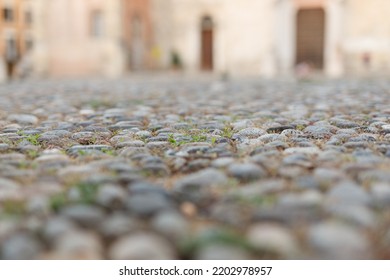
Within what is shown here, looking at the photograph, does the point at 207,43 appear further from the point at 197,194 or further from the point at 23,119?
the point at 197,194

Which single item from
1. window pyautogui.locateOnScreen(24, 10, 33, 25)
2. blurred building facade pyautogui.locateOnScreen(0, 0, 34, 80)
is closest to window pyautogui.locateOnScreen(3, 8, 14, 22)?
blurred building facade pyautogui.locateOnScreen(0, 0, 34, 80)

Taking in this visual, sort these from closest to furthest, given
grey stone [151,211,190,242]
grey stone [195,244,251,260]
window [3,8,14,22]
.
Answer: grey stone [195,244,251,260] → grey stone [151,211,190,242] → window [3,8,14,22]

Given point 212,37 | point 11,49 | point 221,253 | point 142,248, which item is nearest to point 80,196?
point 142,248

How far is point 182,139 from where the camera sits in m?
3.71

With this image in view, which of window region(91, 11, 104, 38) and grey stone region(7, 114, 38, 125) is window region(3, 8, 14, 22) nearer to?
window region(91, 11, 104, 38)

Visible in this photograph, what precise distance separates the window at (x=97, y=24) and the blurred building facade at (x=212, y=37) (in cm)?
5

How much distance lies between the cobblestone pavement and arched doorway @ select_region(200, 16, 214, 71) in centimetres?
2322

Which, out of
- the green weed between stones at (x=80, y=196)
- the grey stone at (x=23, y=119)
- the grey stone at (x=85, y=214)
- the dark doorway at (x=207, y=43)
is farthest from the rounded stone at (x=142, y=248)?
the dark doorway at (x=207, y=43)

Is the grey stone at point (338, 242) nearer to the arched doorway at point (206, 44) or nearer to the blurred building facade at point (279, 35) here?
the blurred building facade at point (279, 35)

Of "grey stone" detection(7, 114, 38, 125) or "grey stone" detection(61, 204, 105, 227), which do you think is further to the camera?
"grey stone" detection(7, 114, 38, 125)

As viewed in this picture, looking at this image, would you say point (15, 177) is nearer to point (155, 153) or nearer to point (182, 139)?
point (155, 153)

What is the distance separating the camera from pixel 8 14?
30.1 m

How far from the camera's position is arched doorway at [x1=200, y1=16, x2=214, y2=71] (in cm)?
2664

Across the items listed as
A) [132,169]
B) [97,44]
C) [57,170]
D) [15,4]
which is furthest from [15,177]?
[15,4]
